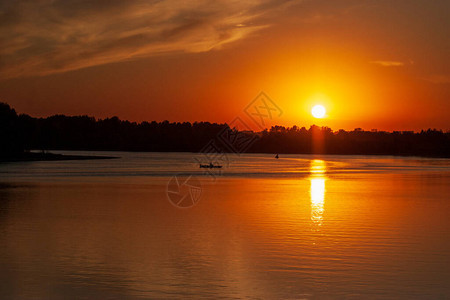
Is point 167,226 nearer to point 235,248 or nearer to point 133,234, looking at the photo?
point 133,234

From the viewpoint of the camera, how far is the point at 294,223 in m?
21.2

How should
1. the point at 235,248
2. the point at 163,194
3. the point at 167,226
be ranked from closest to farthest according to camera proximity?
the point at 235,248, the point at 167,226, the point at 163,194

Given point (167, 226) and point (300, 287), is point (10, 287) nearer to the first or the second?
point (300, 287)

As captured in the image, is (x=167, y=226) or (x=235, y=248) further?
(x=167, y=226)

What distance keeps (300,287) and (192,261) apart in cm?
345

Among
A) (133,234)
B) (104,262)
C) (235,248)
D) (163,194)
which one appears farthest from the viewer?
(163,194)

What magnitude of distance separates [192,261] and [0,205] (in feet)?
50.6

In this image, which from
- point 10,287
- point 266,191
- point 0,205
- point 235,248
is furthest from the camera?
point 266,191

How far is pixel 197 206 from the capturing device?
2723 centimetres

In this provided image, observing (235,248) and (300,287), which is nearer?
(300,287)

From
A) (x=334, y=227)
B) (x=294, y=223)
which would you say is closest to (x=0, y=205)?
(x=294, y=223)

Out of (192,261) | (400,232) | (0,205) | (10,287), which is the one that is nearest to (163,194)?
(0,205)

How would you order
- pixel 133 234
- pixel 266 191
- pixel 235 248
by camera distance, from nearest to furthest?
pixel 235 248 → pixel 133 234 → pixel 266 191

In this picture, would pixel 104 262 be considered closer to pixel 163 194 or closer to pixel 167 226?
pixel 167 226
